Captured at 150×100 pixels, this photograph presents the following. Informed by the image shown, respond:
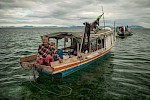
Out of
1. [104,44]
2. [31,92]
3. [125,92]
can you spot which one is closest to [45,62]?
[31,92]

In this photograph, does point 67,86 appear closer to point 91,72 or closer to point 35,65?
point 35,65

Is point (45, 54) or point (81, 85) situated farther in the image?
point (81, 85)

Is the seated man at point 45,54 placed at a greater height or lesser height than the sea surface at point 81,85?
greater

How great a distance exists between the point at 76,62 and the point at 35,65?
3.03 meters

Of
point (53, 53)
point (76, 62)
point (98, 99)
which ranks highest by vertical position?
point (53, 53)

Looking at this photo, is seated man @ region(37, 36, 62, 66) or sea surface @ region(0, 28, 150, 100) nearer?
sea surface @ region(0, 28, 150, 100)

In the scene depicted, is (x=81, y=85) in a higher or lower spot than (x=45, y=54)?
lower

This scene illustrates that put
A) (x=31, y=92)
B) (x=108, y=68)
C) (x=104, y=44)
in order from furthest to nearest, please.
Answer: (x=104, y=44)
(x=108, y=68)
(x=31, y=92)

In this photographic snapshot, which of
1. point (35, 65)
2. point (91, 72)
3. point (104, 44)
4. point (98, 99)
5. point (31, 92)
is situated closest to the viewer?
point (98, 99)

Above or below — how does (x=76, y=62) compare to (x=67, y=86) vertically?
above

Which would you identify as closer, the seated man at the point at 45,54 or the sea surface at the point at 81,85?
the sea surface at the point at 81,85

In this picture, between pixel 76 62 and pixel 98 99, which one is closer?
pixel 98 99

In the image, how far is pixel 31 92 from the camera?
9.69 metres

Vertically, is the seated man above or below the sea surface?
above
